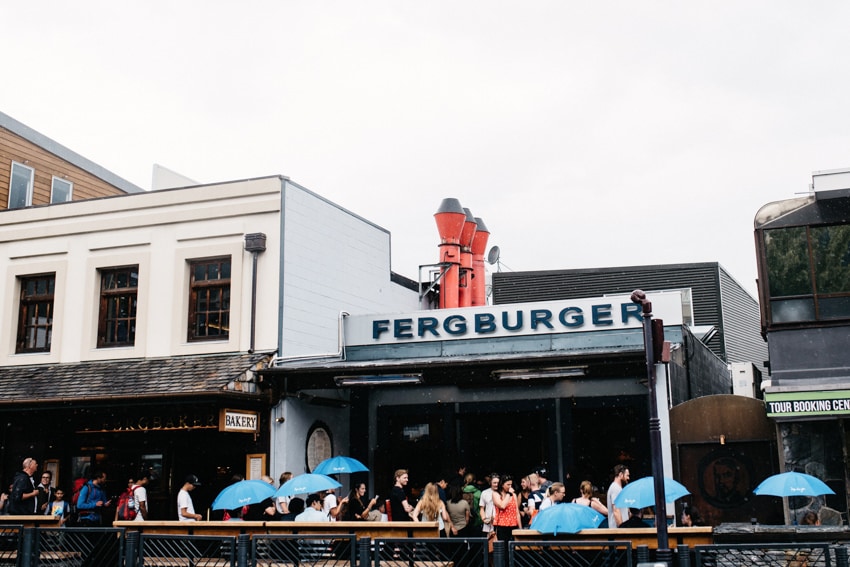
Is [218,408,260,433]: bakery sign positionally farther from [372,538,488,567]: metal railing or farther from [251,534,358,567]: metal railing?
[372,538,488,567]: metal railing

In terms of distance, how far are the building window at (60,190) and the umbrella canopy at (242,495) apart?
51.4 feet

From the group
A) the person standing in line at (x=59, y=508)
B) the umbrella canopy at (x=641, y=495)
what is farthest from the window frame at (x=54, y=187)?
the umbrella canopy at (x=641, y=495)

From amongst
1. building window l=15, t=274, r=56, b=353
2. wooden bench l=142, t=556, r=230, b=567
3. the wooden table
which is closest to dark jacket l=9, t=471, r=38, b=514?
the wooden table

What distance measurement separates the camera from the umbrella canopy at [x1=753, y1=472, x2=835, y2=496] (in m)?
13.0

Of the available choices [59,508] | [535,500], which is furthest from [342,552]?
[59,508]

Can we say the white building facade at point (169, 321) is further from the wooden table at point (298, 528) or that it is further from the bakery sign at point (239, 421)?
the wooden table at point (298, 528)

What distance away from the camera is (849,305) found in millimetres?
16469

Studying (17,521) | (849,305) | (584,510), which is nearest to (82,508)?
(17,521)

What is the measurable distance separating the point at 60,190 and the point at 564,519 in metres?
20.9

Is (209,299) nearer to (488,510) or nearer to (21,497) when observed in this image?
(21,497)

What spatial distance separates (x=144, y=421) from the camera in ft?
60.0

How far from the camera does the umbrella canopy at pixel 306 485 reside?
13.7 metres

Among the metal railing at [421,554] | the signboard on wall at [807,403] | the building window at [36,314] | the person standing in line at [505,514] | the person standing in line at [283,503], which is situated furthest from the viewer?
the building window at [36,314]

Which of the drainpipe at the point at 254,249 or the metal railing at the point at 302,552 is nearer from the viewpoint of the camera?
the metal railing at the point at 302,552
